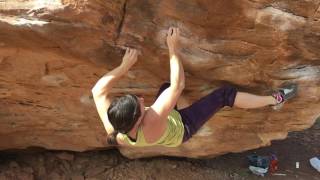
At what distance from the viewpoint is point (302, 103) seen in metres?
6.57

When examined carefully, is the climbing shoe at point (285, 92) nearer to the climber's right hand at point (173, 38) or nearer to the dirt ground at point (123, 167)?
the climber's right hand at point (173, 38)

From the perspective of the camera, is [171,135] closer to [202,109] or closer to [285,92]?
[202,109]

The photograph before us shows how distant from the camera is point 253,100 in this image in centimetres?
600

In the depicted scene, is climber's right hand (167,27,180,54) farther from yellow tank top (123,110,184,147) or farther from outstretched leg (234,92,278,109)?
outstretched leg (234,92,278,109)

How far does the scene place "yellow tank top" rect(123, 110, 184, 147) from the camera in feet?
16.8

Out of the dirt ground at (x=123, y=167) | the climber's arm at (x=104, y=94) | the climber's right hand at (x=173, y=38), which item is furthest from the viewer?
the dirt ground at (x=123, y=167)

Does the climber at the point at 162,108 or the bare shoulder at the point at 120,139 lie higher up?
the climber at the point at 162,108

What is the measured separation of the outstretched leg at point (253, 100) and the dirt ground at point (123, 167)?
2.22 m

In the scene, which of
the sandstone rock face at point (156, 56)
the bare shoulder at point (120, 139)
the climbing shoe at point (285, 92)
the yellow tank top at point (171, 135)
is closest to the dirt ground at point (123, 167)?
the sandstone rock face at point (156, 56)

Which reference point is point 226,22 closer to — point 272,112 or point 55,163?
point 272,112

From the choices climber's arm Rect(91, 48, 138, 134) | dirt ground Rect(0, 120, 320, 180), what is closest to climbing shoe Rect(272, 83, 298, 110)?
climber's arm Rect(91, 48, 138, 134)

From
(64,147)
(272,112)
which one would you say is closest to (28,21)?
(64,147)

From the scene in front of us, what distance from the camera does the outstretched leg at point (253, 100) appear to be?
19.5 feet

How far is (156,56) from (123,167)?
259 cm
